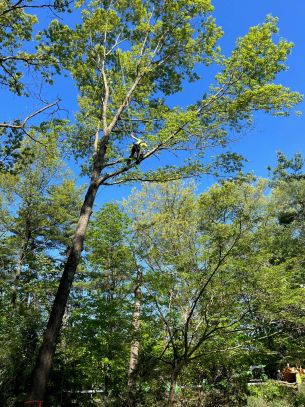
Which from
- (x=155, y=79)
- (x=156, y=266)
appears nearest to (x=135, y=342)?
(x=156, y=266)

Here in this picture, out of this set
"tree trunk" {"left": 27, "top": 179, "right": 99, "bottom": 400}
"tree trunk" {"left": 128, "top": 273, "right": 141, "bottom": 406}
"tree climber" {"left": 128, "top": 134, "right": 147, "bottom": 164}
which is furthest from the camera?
"tree trunk" {"left": 128, "top": 273, "right": 141, "bottom": 406}

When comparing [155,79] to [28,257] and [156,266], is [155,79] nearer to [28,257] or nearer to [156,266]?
[156,266]

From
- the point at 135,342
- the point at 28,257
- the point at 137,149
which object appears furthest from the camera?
the point at 28,257

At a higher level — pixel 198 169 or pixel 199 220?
pixel 199 220

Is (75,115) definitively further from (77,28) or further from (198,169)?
(198,169)

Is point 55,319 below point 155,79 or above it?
below

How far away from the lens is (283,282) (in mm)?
9117

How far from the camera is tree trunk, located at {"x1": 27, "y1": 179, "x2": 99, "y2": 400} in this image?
15.4 feet

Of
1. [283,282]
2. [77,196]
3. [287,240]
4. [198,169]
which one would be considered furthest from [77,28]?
[77,196]

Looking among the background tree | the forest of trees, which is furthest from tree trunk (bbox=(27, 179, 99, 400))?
the background tree

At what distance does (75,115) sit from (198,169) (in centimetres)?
366

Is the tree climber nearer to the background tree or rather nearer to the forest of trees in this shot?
the forest of trees

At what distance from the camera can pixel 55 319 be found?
17.2 feet

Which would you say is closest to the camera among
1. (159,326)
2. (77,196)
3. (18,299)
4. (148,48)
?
(159,326)
